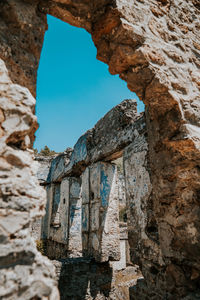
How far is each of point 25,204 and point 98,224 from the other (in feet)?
12.7

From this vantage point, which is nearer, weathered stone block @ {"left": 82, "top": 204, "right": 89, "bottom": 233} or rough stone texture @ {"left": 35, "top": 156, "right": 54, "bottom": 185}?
weathered stone block @ {"left": 82, "top": 204, "right": 89, "bottom": 233}

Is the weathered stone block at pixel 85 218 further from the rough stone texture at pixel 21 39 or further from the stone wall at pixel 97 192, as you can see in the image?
the rough stone texture at pixel 21 39

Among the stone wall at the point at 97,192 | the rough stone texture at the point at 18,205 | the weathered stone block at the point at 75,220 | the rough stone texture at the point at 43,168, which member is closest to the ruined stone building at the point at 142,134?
the rough stone texture at the point at 18,205

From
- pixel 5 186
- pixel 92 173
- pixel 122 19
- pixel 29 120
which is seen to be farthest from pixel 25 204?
pixel 92 173

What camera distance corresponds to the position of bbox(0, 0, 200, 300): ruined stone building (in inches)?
34.5

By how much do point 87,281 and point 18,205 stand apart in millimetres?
3911

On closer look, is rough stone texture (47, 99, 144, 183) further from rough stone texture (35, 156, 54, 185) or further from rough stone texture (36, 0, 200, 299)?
rough stone texture (35, 156, 54, 185)

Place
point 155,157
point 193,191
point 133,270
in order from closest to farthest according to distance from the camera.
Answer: point 193,191, point 155,157, point 133,270

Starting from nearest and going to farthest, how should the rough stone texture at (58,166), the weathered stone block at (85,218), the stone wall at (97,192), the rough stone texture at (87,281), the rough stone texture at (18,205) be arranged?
the rough stone texture at (18,205) < the rough stone texture at (87,281) < the stone wall at (97,192) < the weathered stone block at (85,218) < the rough stone texture at (58,166)

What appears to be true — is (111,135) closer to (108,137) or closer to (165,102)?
(108,137)

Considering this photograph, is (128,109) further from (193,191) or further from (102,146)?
(193,191)

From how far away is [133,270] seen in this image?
18.6ft

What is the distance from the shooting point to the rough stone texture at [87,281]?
3883 millimetres

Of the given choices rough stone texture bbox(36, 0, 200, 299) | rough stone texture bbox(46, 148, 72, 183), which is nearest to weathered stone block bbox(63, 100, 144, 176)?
rough stone texture bbox(46, 148, 72, 183)
